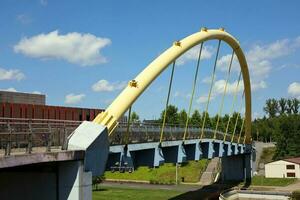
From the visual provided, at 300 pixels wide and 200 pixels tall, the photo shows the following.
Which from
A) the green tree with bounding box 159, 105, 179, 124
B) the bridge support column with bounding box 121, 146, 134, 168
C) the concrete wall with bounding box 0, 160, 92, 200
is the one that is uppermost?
the green tree with bounding box 159, 105, 179, 124

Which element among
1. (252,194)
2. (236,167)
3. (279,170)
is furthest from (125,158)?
(279,170)

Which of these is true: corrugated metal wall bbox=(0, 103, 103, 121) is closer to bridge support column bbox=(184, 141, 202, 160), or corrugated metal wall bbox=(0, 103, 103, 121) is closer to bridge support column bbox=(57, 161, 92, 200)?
bridge support column bbox=(184, 141, 202, 160)

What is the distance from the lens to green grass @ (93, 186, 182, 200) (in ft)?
181

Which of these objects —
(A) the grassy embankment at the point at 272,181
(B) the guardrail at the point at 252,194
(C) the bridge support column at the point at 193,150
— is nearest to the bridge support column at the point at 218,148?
(B) the guardrail at the point at 252,194

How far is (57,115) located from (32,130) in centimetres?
2091

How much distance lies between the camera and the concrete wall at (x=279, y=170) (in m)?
72.5

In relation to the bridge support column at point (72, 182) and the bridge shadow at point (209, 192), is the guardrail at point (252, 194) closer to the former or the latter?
the bridge shadow at point (209, 192)

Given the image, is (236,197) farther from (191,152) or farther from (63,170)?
(63,170)

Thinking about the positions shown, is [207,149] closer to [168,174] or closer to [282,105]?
[168,174]

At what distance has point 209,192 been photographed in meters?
60.6

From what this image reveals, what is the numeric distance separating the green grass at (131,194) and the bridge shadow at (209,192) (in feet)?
5.49

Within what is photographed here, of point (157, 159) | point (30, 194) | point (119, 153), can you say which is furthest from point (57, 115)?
point (30, 194)

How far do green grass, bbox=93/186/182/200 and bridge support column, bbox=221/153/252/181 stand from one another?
1519cm

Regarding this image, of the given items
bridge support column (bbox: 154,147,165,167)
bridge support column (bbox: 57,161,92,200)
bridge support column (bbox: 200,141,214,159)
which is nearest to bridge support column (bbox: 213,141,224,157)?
bridge support column (bbox: 200,141,214,159)
